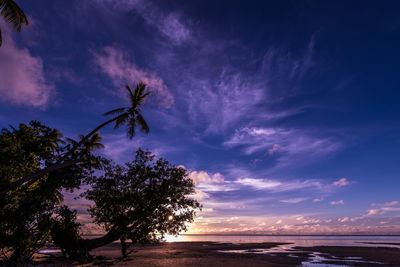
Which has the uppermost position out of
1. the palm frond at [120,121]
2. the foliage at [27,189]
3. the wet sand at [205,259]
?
the palm frond at [120,121]

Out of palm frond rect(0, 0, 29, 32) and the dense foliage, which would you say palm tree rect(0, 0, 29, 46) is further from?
the dense foliage

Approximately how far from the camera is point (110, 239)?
21375 millimetres

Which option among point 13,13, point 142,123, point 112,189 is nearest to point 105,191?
point 112,189

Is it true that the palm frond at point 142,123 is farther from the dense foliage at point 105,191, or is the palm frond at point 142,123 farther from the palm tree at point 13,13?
the palm tree at point 13,13

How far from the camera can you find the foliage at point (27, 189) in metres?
10.9

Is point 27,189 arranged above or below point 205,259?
above

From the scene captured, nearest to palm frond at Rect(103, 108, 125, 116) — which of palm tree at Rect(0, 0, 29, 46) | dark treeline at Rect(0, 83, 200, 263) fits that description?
dark treeline at Rect(0, 83, 200, 263)

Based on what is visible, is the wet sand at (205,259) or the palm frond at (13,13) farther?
the wet sand at (205,259)

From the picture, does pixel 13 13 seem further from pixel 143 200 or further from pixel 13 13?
pixel 143 200

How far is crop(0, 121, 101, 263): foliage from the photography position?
1087cm

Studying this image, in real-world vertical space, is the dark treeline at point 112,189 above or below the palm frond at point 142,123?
below

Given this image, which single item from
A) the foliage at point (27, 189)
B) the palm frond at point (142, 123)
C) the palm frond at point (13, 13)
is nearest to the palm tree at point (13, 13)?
the palm frond at point (13, 13)

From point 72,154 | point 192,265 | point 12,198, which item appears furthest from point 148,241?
point 12,198

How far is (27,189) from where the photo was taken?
14094mm
